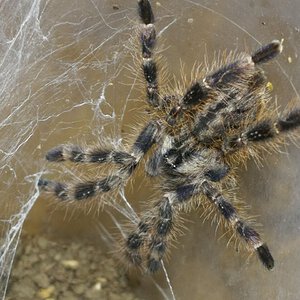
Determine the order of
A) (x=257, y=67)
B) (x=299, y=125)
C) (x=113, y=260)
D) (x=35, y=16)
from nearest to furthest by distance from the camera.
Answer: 1. (x=299, y=125)
2. (x=257, y=67)
3. (x=35, y=16)
4. (x=113, y=260)

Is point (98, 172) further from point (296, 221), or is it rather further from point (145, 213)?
point (296, 221)

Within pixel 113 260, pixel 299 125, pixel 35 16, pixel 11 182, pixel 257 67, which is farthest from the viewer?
pixel 113 260

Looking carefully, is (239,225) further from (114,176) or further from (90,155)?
(90,155)

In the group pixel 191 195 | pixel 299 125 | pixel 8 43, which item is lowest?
pixel 191 195

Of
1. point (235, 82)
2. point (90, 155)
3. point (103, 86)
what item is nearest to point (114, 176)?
point (90, 155)

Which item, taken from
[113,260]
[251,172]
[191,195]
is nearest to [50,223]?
[113,260]

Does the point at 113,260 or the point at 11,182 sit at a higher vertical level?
the point at 11,182

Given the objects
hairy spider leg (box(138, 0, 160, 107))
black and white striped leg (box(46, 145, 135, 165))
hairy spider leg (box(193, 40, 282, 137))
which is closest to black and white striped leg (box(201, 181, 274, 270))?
hairy spider leg (box(193, 40, 282, 137))
